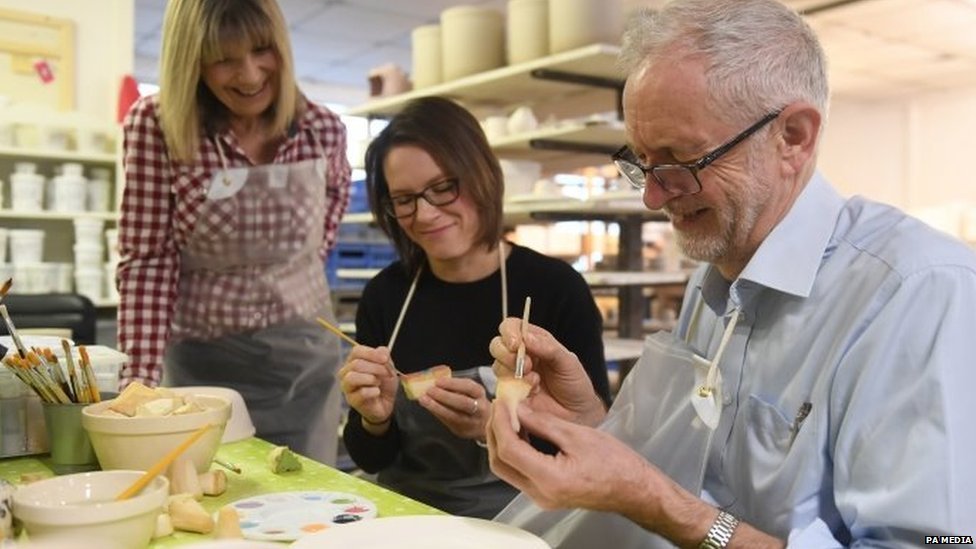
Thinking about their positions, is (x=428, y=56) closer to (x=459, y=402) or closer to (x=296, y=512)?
(x=459, y=402)

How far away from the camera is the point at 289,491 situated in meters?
1.26

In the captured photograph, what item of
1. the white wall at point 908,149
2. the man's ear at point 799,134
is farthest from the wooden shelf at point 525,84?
the white wall at point 908,149

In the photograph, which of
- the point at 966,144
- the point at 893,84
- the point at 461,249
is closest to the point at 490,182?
the point at 461,249

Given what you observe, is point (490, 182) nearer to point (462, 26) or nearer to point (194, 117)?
point (194, 117)

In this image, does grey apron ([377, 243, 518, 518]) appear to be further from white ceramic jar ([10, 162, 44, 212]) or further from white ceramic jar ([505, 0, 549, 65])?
white ceramic jar ([10, 162, 44, 212])

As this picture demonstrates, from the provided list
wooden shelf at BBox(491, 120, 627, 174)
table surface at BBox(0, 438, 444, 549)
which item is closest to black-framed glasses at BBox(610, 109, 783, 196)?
table surface at BBox(0, 438, 444, 549)

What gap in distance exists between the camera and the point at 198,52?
2010mm

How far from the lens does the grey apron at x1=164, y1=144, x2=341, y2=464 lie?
222 cm

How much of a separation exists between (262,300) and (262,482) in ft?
3.32

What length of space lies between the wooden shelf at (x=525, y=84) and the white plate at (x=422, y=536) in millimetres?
2635

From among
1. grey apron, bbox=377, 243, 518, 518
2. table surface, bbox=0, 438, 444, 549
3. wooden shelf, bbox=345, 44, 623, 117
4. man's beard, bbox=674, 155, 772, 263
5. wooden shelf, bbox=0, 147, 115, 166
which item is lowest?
grey apron, bbox=377, 243, 518, 518

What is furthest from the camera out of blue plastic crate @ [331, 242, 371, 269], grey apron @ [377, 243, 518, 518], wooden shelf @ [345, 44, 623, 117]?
blue plastic crate @ [331, 242, 371, 269]

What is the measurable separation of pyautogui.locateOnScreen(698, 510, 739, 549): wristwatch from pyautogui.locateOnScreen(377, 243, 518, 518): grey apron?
0.81 m

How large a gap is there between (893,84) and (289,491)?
10.1m
